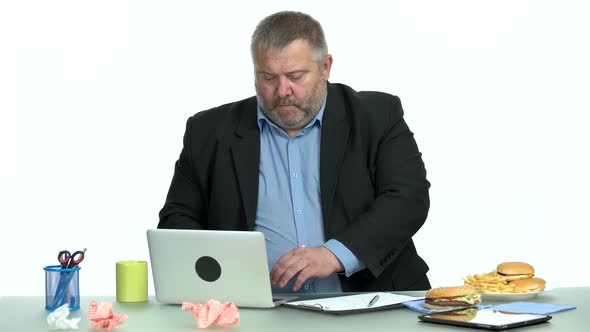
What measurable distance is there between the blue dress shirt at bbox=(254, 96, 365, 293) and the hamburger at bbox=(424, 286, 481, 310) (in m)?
0.79

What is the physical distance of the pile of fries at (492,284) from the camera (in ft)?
8.39

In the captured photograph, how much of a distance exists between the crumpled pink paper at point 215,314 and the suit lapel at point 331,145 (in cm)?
102

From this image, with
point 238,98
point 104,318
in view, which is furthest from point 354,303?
point 238,98

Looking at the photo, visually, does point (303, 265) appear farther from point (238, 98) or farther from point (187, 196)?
point (238, 98)

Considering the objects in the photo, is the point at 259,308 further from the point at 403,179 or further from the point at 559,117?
the point at 559,117

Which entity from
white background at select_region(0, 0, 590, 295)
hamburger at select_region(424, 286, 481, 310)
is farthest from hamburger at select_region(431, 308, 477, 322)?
white background at select_region(0, 0, 590, 295)

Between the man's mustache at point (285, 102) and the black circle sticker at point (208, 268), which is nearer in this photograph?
the black circle sticker at point (208, 268)

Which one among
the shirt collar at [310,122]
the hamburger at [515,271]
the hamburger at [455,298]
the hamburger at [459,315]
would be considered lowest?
the hamburger at [459,315]

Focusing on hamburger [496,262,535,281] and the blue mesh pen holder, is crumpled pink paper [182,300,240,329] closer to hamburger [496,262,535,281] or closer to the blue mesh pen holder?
the blue mesh pen holder

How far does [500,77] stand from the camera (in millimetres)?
5098

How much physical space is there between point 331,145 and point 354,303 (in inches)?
37.2

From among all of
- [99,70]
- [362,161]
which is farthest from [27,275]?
[362,161]

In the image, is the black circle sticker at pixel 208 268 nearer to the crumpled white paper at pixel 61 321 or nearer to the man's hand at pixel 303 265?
the man's hand at pixel 303 265

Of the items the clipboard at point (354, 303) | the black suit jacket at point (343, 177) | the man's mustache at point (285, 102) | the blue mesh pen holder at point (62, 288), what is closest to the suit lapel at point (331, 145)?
the black suit jacket at point (343, 177)
